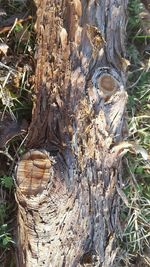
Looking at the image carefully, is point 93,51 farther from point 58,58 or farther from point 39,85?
point 39,85

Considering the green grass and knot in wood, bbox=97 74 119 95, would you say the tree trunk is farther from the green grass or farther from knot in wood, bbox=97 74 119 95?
the green grass

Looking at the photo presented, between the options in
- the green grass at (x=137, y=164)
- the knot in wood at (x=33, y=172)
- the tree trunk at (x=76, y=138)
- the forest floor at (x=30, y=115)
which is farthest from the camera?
the green grass at (x=137, y=164)

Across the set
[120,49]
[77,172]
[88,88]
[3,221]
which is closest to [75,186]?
[77,172]

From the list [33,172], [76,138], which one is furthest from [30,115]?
[33,172]

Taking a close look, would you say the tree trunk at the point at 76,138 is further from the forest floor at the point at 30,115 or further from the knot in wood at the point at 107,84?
the forest floor at the point at 30,115

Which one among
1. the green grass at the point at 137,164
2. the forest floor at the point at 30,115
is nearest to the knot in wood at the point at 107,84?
the forest floor at the point at 30,115

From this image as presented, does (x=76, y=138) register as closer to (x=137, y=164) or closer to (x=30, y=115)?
(x=30, y=115)

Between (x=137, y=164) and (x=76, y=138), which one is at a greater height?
(x=76, y=138)
